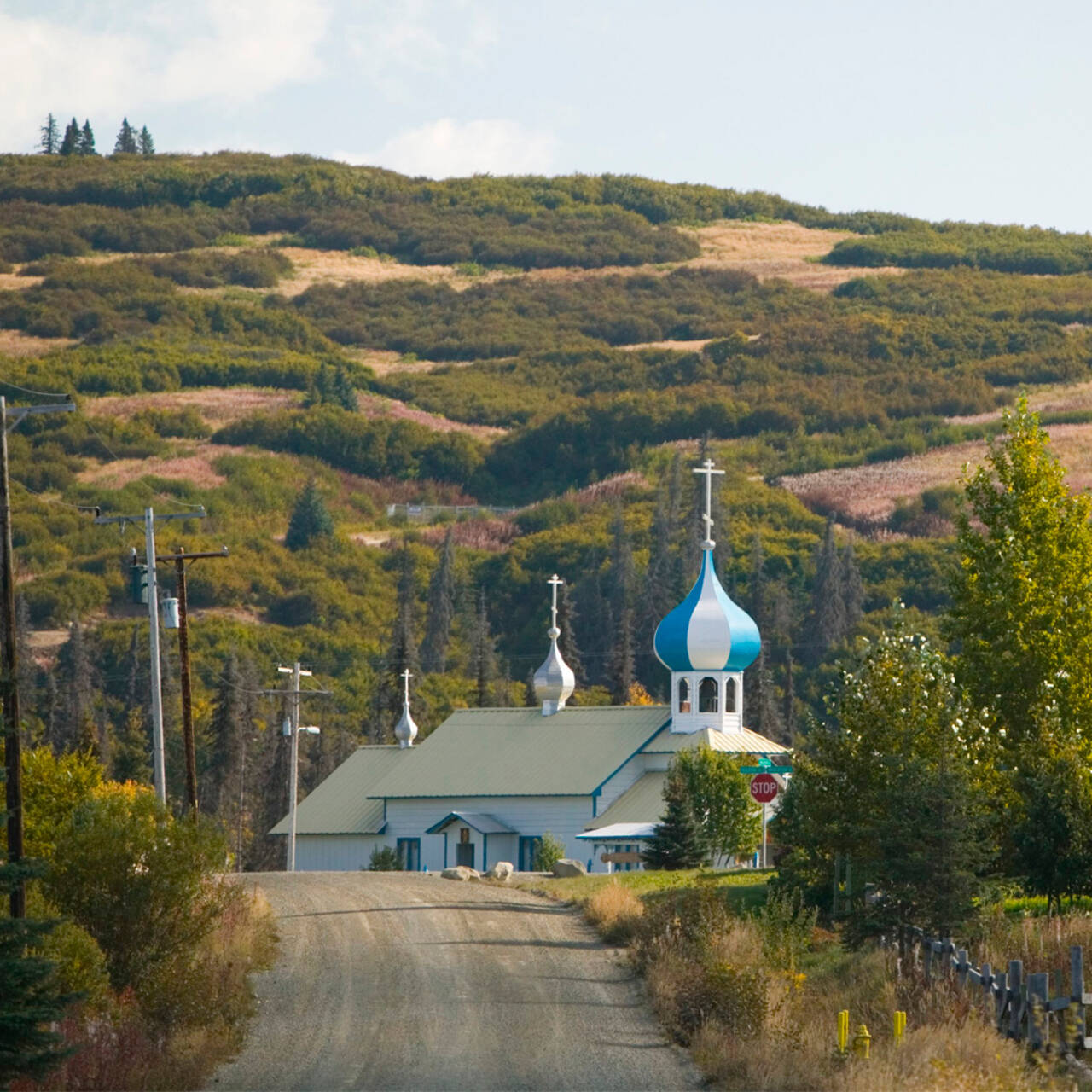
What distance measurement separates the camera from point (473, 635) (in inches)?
4936

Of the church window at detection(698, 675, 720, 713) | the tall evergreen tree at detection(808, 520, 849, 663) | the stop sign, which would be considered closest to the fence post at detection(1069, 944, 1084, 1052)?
the stop sign

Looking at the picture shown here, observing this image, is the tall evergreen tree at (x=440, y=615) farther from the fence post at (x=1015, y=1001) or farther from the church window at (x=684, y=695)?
the fence post at (x=1015, y=1001)

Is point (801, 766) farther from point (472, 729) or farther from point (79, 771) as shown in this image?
point (472, 729)

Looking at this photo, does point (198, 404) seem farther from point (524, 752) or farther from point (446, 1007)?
point (446, 1007)

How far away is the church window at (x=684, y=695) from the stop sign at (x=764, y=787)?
79.3 ft

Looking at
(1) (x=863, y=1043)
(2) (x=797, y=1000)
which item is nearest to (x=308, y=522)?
(2) (x=797, y=1000)

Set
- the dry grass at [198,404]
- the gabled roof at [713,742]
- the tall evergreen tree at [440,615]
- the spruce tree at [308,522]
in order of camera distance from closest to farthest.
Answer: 1. the gabled roof at [713,742]
2. the tall evergreen tree at [440,615]
3. the spruce tree at [308,522]
4. the dry grass at [198,404]

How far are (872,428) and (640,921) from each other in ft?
462

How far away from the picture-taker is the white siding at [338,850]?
6197 centimetres

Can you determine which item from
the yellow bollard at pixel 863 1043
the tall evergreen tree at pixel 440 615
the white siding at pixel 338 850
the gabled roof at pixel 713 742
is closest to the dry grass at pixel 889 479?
the tall evergreen tree at pixel 440 615

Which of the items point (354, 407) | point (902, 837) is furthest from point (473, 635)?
point (902, 837)

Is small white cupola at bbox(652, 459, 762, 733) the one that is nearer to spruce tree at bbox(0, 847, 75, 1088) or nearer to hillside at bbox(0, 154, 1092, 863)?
hillside at bbox(0, 154, 1092, 863)

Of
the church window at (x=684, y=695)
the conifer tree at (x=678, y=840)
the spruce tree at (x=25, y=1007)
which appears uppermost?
the church window at (x=684, y=695)

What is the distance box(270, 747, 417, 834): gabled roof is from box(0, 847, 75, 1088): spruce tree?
41734 mm
